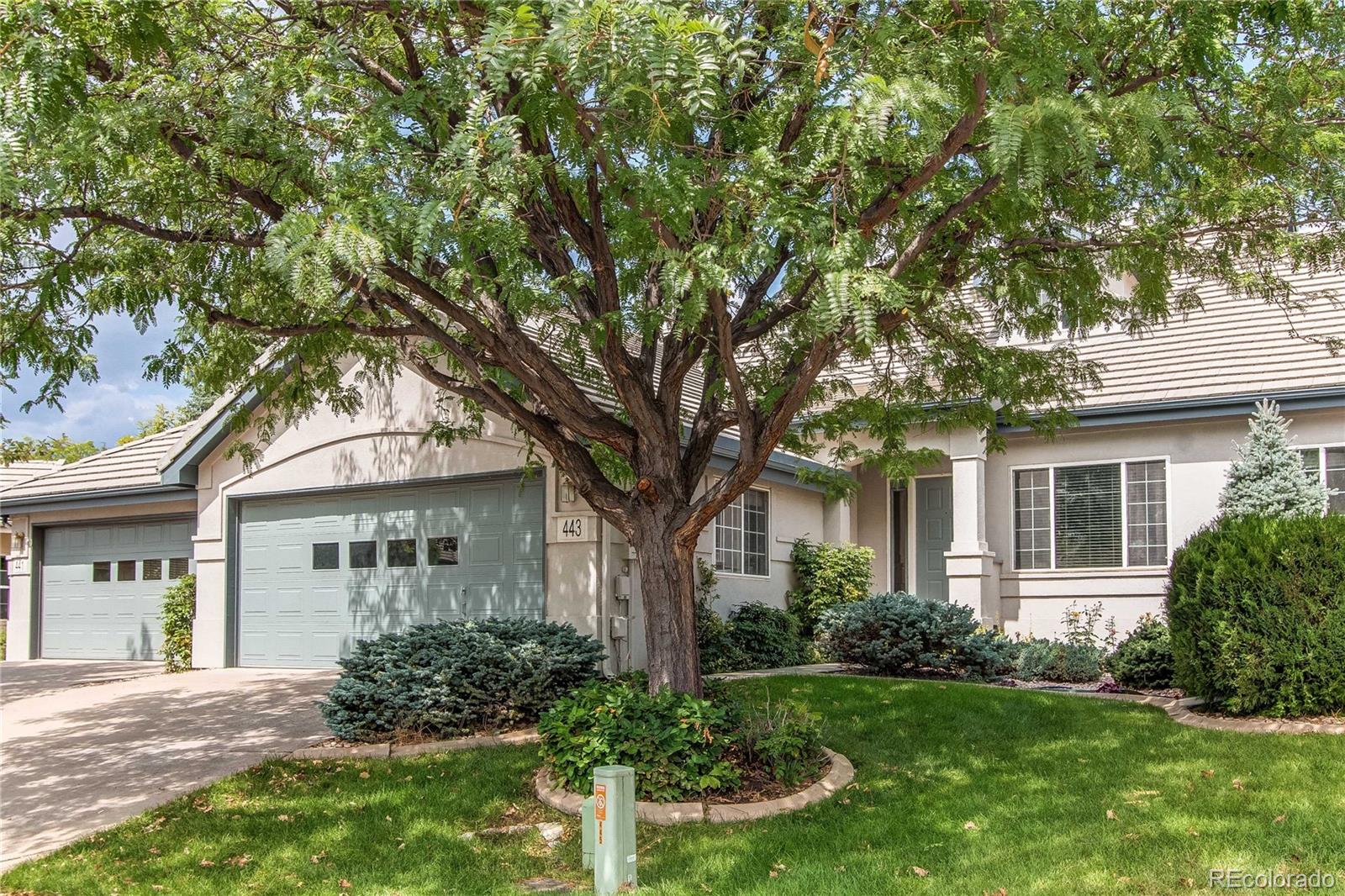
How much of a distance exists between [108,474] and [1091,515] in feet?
50.5

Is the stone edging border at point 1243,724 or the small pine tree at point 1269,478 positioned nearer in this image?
the stone edging border at point 1243,724

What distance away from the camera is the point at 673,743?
792 centimetres

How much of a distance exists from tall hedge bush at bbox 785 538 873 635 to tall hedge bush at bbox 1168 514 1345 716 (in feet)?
21.9

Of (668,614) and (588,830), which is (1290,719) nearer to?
(668,614)

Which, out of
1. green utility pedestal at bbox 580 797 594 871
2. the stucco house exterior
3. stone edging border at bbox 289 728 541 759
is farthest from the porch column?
green utility pedestal at bbox 580 797 594 871

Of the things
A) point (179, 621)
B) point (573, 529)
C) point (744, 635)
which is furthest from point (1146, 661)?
point (179, 621)

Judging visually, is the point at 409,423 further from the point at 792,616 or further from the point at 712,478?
the point at 792,616

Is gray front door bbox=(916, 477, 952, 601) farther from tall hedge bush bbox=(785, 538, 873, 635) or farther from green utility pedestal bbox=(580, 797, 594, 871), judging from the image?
green utility pedestal bbox=(580, 797, 594, 871)

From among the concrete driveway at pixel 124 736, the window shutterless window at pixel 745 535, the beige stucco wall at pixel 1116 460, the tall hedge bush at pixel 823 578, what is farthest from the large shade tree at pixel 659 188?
the tall hedge bush at pixel 823 578

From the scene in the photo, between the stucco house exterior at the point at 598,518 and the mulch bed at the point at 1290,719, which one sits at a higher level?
→ the stucco house exterior at the point at 598,518

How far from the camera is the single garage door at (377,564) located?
1343 centimetres

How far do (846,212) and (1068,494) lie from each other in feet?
33.8

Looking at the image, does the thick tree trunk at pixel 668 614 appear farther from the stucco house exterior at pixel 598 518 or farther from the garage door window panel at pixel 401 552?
the garage door window panel at pixel 401 552

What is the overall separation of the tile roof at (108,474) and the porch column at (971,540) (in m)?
12.1
